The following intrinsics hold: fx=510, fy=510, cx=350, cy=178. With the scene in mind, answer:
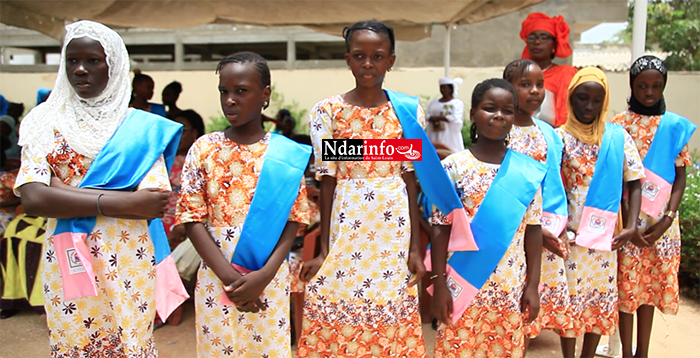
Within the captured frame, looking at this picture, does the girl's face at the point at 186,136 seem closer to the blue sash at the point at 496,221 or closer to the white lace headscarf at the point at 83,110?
the white lace headscarf at the point at 83,110

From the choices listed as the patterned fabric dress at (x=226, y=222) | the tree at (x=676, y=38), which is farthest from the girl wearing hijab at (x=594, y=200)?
the tree at (x=676, y=38)

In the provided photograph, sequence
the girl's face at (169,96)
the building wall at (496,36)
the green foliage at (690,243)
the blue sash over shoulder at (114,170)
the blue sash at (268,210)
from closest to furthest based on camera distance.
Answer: the blue sash over shoulder at (114,170), the blue sash at (268,210), the green foliage at (690,243), the girl's face at (169,96), the building wall at (496,36)

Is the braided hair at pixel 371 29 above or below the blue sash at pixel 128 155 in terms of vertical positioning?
above

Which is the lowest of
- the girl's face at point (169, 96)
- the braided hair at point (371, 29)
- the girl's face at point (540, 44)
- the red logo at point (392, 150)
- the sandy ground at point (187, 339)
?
the sandy ground at point (187, 339)

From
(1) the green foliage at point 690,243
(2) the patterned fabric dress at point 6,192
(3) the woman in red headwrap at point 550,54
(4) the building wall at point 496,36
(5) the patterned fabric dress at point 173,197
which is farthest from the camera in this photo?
(4) the building wall at point 496,36

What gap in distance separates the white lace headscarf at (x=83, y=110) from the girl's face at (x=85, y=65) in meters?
0.02

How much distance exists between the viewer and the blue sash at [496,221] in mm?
2254

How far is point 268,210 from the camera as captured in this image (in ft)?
6.58

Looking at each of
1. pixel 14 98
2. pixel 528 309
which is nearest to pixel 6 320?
pixel 528 309

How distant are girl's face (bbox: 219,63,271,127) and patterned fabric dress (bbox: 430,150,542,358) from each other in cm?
94

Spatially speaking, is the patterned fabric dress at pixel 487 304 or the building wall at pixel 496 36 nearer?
the patterned fabric dress at pixel 487 304

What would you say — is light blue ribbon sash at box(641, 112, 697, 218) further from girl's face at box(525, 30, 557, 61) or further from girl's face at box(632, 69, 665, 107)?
girl's face at box(525, 30, 557, 61)

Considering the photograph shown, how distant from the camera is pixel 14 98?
1262 cm

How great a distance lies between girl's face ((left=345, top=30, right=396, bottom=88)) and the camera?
2.18 metres
